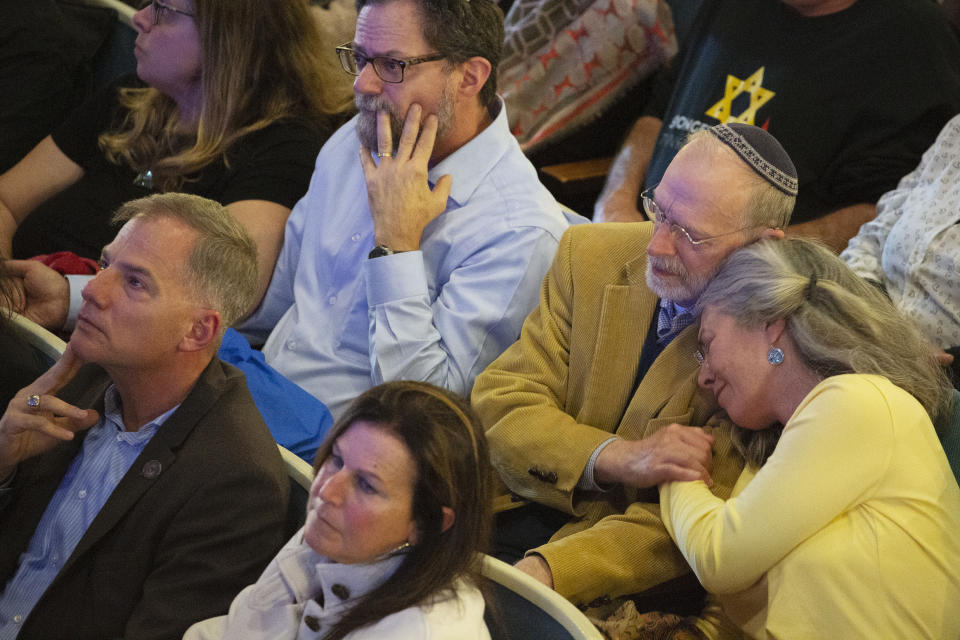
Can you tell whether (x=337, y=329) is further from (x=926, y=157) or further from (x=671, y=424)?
(x=926, y=157)

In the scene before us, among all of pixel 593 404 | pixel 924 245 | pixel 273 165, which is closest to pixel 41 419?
pixel 593 404

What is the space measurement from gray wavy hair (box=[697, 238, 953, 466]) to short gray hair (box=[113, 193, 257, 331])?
83 centimetres

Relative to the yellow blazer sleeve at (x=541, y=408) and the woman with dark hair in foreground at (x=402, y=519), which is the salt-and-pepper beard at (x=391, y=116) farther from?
the woman with dark hair in foreground at (x=402, y=519)

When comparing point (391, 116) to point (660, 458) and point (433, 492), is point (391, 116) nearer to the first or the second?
point (660, 458)

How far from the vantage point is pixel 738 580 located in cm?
159

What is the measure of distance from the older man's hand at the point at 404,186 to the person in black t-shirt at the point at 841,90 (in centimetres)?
97

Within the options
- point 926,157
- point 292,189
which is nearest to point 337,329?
point 292,189

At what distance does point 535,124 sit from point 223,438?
1954 mm

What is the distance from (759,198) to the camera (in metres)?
1.91

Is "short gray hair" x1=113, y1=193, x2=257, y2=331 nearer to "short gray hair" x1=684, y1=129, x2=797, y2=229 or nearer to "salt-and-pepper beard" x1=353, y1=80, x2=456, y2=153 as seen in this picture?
"salt-and-pepper beard" x1=353, y1=80, x2=456, y2=153

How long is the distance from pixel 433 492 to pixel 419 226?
1.00 metres

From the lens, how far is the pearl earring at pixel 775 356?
1.71m

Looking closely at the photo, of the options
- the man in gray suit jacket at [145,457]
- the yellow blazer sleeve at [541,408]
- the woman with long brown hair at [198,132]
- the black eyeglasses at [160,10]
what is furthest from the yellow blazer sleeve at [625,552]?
the black eyeglasses at [160,10]

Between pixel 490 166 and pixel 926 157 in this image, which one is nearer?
pixel 490 166
